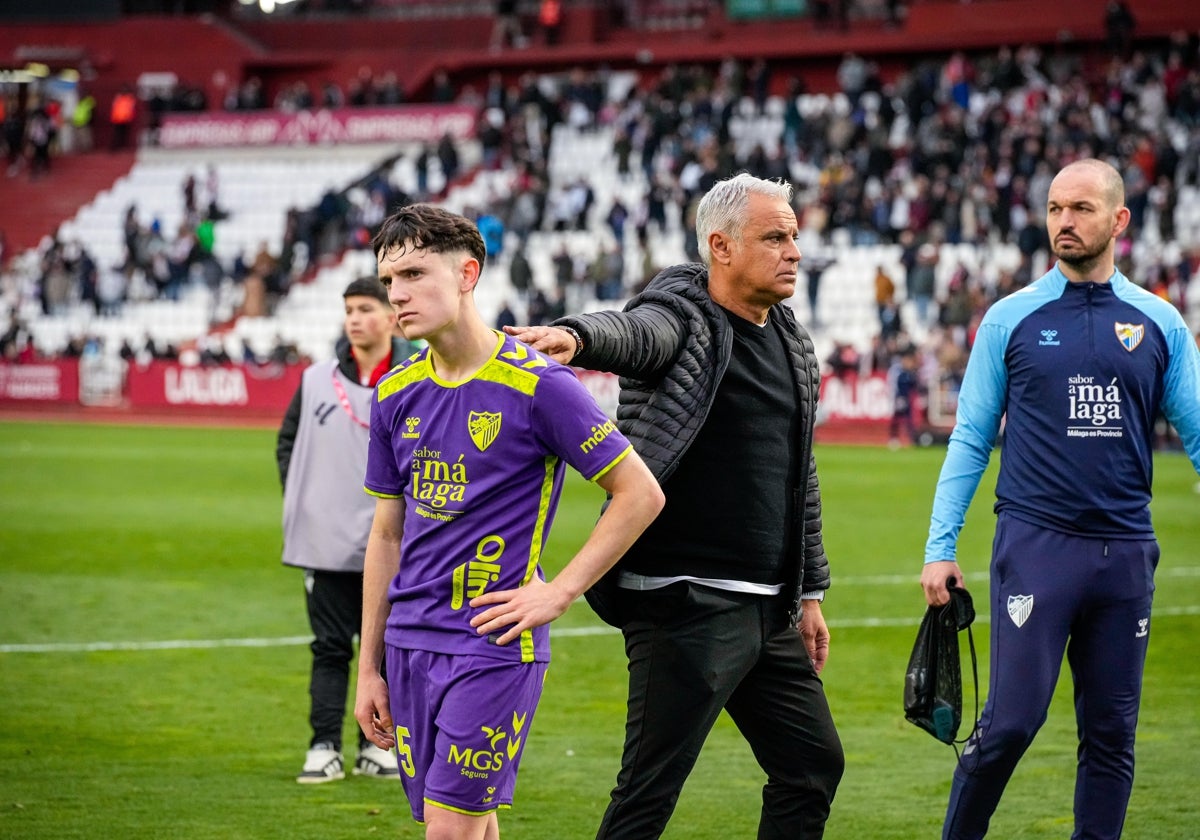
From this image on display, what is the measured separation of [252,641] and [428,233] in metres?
7.66

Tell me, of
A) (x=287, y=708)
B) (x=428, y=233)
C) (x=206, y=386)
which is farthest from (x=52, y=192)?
(x=428, y=233)

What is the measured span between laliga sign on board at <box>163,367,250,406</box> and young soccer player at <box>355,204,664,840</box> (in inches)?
1375

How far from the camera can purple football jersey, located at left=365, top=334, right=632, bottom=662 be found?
14.5 ft

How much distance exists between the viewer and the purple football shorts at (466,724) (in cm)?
437

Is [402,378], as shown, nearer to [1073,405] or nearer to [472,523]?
[472,523]

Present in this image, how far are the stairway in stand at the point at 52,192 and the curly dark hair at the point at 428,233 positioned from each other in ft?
168

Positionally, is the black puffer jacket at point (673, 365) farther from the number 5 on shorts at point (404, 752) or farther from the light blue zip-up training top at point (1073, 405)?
the number 5 on shorts at point (404, 752)

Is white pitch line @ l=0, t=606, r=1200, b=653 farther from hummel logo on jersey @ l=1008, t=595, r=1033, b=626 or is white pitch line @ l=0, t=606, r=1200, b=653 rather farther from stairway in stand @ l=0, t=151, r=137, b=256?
stairway in stand @ l=0, t=151, r=137, b=256

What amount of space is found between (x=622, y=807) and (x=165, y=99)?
5159 centimetres

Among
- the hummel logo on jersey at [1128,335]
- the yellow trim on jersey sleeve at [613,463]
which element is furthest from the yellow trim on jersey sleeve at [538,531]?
the hummel logo on jersey at [1128,335]

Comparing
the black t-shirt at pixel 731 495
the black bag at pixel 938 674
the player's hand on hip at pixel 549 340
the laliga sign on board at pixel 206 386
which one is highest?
the player's hand on hip at pixel 549 340

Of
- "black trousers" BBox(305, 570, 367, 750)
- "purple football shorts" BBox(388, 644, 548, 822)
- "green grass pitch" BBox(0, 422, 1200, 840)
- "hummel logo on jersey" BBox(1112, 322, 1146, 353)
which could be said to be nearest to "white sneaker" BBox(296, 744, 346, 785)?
"black trousers" BBox(305, 570, 367, 750)

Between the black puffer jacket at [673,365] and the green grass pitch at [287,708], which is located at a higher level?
the black puffer jacket at [673,365]

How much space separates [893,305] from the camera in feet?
111
